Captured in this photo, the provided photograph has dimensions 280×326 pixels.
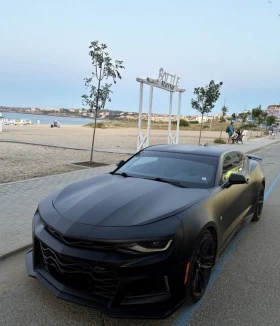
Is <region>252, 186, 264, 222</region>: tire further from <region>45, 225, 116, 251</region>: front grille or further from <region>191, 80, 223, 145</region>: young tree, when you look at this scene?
<region>191, 80, 223, 145</region>: young tree

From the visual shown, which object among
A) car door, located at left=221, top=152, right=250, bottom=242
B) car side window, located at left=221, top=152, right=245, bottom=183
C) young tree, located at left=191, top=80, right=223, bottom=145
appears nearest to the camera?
car door, located at left=221, top=152, right=250, bottom=242

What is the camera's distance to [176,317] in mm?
3129

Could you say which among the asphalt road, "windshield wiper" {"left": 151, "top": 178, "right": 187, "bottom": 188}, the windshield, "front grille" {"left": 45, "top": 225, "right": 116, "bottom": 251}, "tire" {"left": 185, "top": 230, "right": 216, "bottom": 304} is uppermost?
the windshield

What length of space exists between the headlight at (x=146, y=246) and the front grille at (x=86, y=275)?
192 millimetres

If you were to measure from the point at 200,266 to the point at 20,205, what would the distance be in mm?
4128

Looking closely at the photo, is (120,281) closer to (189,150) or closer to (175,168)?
(175,168)

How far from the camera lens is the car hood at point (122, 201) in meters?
3.00

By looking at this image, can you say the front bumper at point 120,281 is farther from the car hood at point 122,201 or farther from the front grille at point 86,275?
the car hood at point 122,201

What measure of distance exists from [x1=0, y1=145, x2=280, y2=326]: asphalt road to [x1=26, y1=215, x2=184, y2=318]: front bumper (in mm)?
318

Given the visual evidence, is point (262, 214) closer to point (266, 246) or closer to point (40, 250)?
point (266, 246)

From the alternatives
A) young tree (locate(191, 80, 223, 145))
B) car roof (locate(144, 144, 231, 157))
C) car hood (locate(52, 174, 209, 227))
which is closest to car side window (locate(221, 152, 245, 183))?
car roof (locate(144, 144, 231, 157))

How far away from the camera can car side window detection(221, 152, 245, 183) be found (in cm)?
452

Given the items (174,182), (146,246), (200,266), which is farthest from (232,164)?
(146,246)

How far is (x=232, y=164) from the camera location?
4949mm
